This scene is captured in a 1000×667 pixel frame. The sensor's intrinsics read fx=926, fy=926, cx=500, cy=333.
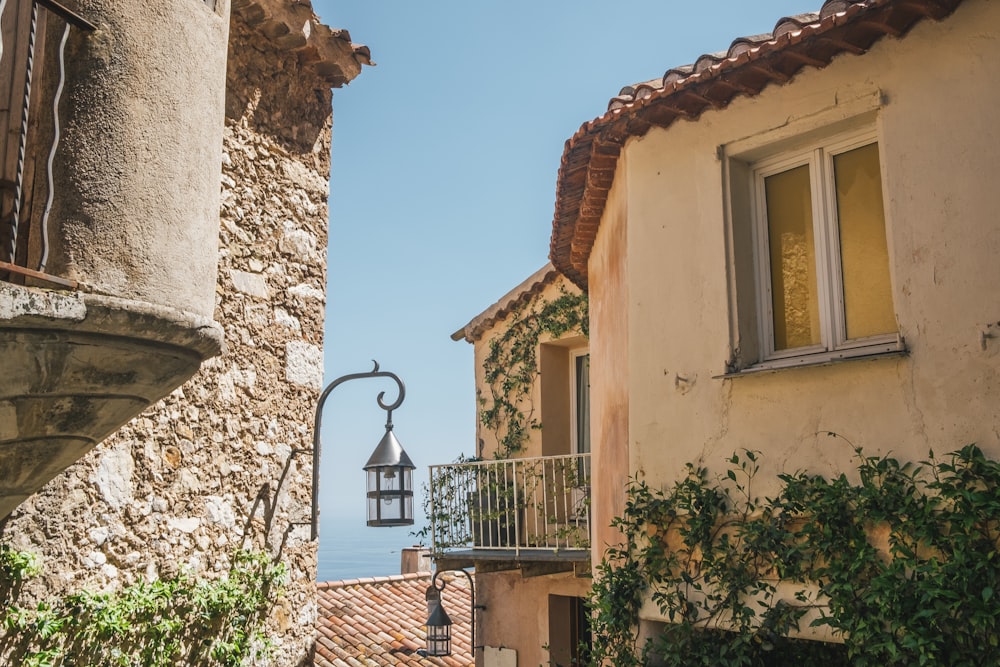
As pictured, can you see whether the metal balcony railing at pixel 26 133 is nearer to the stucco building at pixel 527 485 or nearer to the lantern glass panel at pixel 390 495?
the lantern glass panel at pixel 390 495

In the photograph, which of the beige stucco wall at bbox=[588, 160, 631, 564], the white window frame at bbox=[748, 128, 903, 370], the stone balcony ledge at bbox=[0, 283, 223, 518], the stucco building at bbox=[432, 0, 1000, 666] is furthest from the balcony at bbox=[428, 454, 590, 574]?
the stone balcony ledge at bbox=[0, 283, 223, 518]

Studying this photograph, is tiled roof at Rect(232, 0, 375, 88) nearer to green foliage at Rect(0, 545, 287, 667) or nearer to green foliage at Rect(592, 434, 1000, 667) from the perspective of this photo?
green foliage at Rect(0, 545, 287, 667)

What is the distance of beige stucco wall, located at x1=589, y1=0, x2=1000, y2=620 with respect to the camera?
14.6ft

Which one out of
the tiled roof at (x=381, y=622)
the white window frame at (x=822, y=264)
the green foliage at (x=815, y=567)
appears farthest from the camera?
the tiled roof at (x=381, y=622)

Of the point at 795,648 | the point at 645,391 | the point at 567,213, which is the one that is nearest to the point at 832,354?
the point at 645,391

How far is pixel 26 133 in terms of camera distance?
3.15 m

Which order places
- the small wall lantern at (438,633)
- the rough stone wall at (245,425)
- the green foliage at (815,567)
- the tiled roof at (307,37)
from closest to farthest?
the green foliage at (815,567) < the rough stone wall at (245,425) < the tiled roof at (307,37) < the small wall lantern at (438,633)

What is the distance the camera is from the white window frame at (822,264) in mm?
5062

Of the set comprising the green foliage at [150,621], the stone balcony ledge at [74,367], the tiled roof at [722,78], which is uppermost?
the tiled roof at [722,78]

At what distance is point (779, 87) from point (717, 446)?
6.95 ft

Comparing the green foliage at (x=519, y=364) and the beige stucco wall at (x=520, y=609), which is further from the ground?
the green foliage at (x=519, y=364)

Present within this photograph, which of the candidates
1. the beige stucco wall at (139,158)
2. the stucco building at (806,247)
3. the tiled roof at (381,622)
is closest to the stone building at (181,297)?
the beige stucco wall at (139,158)

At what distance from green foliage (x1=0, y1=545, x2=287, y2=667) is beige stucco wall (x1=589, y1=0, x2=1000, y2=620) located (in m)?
2.48

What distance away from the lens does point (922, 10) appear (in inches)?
182
